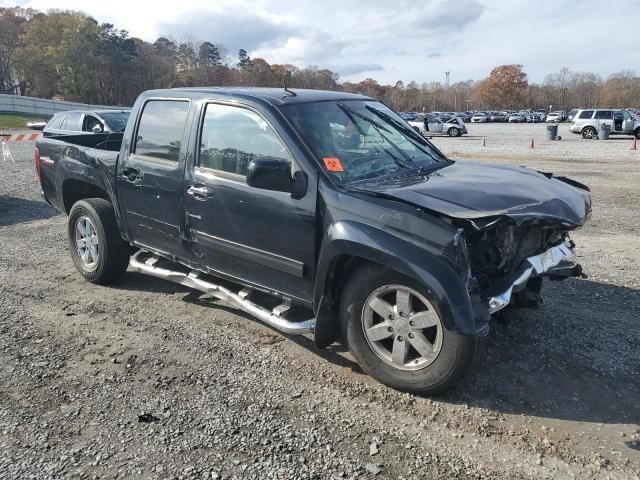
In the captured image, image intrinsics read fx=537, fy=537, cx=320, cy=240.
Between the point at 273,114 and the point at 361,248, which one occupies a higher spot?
the point at 273,114

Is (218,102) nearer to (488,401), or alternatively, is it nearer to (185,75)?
(488,401)

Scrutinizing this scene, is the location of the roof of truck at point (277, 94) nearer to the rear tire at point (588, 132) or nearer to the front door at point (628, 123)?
the rear tire at point (588, 132)

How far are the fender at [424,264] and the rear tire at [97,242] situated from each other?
2.81 meters

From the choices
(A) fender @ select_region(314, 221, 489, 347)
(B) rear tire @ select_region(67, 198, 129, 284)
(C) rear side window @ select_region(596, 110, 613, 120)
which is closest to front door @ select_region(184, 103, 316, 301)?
(A) fender @ select_region(314, 221, 489, 347)

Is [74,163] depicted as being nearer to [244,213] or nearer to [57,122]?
[244,213]

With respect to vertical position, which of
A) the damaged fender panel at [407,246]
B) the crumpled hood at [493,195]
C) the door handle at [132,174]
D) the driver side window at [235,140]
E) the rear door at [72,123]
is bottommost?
the damaged fender panel at [407,246]

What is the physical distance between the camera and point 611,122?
99.7 ft

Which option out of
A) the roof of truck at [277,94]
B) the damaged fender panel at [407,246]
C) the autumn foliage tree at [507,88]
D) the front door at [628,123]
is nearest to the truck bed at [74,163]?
the roof of truck at [277,94]

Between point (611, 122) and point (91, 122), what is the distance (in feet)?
92.8

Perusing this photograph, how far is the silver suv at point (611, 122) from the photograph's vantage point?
30.0 metres

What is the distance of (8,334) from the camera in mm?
4469

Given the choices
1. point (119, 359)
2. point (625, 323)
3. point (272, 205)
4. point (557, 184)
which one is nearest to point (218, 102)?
point (272, 205)


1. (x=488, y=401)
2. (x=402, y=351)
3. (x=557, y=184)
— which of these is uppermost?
(x=557, y=184)

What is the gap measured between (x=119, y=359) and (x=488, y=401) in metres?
2.65
